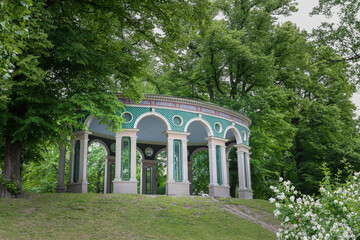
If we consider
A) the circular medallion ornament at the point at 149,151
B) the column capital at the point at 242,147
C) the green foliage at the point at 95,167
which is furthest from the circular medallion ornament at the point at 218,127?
the green foliage at the point at 95,167

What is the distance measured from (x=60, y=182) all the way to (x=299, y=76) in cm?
1873

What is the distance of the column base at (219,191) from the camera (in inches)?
A: 812

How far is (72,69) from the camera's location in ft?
48.3

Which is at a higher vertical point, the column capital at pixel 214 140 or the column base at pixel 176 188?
the column capital at pixel 214 140

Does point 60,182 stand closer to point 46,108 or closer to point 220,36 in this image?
point 46,108

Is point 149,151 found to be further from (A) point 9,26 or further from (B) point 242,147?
(A) point 9,26

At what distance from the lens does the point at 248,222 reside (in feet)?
50.6

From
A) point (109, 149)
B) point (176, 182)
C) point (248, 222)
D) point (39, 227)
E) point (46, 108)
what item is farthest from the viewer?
point (109, 149)

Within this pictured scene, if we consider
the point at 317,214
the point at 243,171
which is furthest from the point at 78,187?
the point at 317,214

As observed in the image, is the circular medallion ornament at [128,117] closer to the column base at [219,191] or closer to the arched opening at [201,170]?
the column base at [219,191]

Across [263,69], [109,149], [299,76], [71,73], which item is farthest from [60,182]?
[299,76]

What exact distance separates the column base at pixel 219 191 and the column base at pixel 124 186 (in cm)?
448

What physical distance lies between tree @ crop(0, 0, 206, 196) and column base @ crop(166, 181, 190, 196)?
5.28 metres

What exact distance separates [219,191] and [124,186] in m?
5.51
